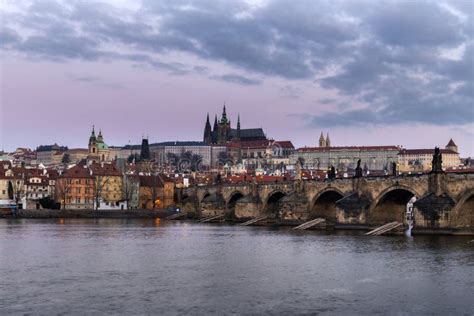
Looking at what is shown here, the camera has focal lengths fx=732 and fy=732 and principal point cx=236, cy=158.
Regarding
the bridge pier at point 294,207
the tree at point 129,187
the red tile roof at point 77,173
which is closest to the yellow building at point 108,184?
the tree at point 129,187

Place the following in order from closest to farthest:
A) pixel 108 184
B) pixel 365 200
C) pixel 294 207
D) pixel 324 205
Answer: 1. pixel 365 200
2. pixel 294 207
3. pixel 324 205
4. pixel 108 184

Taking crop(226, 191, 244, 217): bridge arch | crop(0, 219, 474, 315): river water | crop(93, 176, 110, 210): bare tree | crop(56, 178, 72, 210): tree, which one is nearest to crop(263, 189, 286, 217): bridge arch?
crop(226, 191, 244, 217): bridge arch

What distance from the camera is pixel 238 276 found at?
112 feet

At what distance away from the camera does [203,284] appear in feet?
103

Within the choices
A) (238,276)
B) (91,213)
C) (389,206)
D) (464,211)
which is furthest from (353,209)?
(91,213)

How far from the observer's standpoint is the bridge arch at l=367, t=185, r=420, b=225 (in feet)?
209

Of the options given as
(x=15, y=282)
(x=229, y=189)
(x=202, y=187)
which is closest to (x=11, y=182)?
(x=202, y=187)

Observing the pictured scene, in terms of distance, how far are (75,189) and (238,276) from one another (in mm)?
78638

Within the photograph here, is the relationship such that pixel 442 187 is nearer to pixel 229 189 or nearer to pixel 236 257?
pixel 236 257

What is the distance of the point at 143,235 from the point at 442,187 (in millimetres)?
24399

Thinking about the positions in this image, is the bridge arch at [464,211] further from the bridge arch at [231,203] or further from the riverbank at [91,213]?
the riverbank at [91,213]

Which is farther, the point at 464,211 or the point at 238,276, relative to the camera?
the point at 464,211

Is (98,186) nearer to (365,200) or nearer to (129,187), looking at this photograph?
(129,187)

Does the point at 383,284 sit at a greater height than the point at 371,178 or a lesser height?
lesser
